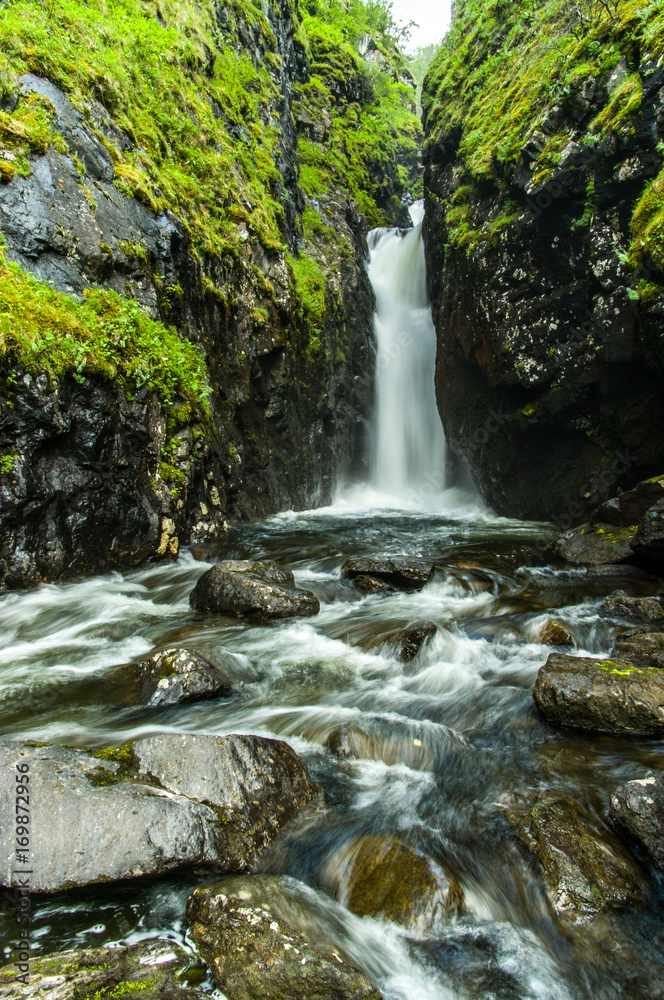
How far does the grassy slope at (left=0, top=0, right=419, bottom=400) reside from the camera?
7.00 m

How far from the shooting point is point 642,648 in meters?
4.93

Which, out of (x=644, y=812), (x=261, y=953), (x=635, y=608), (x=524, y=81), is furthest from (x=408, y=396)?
(x=261, y=953)

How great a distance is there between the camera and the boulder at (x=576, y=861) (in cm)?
251

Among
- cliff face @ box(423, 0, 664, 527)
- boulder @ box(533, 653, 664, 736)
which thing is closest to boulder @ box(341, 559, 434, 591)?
boulder @ box(533, 653, 664, 736)

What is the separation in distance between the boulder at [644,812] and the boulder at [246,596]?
13.7ft

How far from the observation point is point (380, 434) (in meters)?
20.4

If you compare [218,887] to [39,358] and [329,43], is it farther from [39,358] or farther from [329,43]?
[329,43]

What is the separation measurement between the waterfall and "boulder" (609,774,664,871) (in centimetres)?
1626

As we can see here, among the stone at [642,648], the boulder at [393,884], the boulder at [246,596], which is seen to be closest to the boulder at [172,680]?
the boulder at [246,596]

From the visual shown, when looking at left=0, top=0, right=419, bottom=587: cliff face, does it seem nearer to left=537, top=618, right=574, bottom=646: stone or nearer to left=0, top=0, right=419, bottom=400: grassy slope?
left=0, top=0, right=419, bottom=400: grassy slope

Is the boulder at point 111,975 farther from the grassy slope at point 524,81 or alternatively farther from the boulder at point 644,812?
the grassy slope at point 524,81

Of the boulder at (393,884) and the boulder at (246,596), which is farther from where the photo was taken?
the boulder at (246,596)

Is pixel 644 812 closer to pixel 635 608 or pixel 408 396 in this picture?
pixel 635 608

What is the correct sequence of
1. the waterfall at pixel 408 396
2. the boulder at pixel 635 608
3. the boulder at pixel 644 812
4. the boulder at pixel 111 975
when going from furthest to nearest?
the waterfall at pixel 408 396 → the boulder at pixel 635 608 → the boulder at pixel 644 812 → the boulder at pixel 111 975
